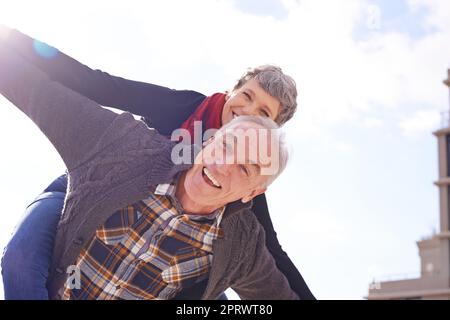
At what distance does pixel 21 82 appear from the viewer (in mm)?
2418

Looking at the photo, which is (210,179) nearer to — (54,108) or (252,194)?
(252,194)

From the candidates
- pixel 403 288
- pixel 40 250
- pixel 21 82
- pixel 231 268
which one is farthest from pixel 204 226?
pixel 403 288

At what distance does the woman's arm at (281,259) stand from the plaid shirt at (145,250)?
296 millimetres

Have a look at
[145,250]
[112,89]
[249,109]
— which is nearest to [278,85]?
[249,109]

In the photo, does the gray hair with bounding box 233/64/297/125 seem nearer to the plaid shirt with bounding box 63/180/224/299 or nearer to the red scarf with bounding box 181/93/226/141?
the red scarf with bounding box 181/93/226/141

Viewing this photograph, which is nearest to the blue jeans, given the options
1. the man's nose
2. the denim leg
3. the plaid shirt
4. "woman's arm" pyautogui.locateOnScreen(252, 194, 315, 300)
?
the denim leg

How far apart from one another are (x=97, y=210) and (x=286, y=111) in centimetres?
114

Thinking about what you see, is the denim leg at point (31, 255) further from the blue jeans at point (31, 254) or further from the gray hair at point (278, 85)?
the gray hair at point (278, 85)

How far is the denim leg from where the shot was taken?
7.61 ft

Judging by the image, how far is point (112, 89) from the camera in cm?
278

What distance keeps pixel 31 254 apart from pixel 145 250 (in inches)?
15.6

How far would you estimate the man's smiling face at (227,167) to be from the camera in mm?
2494

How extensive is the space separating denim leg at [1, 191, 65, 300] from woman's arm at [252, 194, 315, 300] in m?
0.82
